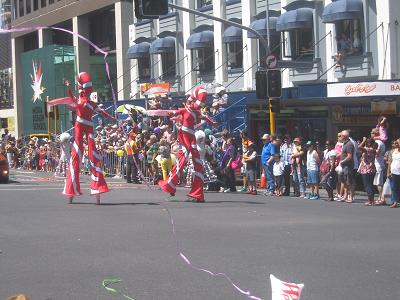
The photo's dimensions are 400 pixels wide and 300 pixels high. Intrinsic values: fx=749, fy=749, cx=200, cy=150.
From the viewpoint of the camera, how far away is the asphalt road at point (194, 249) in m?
7.71

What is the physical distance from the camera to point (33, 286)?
771cm

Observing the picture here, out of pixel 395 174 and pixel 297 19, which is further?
pixel 297 19

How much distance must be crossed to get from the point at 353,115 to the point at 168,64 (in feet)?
49.1

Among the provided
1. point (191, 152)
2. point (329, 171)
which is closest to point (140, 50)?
point (329, 171)

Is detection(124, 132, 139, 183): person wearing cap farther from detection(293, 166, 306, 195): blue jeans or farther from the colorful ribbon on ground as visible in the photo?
the colorful ribbon on ground

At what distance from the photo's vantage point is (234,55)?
31.5m

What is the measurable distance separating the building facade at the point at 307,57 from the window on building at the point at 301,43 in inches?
1.4

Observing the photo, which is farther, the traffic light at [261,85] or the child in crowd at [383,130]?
the traffic light at [261,85]

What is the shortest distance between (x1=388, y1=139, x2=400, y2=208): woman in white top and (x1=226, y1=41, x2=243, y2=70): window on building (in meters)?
15.7

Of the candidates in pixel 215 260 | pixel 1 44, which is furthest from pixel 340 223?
pixel 1 44

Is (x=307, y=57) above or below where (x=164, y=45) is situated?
below

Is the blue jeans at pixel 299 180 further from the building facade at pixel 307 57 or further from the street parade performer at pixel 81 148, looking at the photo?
the street parade performer at pixel 81 148

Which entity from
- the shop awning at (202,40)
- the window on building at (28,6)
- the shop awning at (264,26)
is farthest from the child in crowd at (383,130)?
the window on building at (28,6)

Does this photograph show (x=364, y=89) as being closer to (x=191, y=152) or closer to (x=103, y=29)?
Answer: (x=191, y=152)
